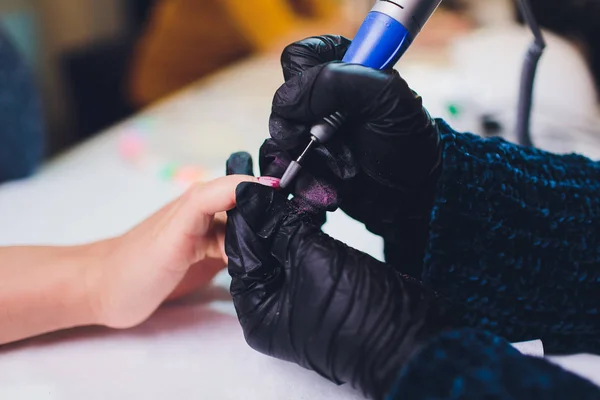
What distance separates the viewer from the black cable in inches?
23.1

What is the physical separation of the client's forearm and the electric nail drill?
24cm

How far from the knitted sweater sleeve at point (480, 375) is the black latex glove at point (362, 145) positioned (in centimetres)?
13

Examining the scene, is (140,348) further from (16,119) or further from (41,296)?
(16,119)

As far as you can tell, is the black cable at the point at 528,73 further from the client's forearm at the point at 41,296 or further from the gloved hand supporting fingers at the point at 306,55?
the client's forearm at the point at 41,296

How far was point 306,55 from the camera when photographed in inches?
15.8

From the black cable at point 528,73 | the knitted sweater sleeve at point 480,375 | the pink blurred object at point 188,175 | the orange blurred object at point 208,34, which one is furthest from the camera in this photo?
the orange blurred object at point 208,34

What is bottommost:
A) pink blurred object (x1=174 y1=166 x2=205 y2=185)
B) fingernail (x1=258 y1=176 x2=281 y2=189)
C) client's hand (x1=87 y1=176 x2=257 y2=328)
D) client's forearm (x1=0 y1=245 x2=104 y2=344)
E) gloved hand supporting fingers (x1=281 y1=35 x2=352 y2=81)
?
pink blurred object (x1=174 y1=166 x2=205 y2=185)

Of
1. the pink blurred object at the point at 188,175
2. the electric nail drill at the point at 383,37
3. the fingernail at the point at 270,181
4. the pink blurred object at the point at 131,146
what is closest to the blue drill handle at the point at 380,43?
the electric nail drill at the point at 383,37

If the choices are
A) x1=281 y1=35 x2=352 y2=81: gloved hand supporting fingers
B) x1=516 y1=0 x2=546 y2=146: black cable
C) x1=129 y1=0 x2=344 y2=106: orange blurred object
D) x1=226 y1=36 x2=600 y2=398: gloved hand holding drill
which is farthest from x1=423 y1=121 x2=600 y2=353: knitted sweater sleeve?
x1=129 y1=0 x2=344 y2=106: orange blurred object

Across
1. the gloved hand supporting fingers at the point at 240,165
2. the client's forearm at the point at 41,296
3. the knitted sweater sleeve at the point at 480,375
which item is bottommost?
the client's forearm at the point at 41,296

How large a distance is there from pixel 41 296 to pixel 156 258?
0.36 feet

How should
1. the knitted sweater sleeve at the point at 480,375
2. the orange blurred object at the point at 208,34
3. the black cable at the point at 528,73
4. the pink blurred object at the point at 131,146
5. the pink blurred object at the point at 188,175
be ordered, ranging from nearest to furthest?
the knitted sweater sleeve at the point at 480,375
the black cable at the point at 528,73
the pink blurred object at the point at 188,175
the pink blurred object at the point at 131,146
the orange blurred object at the point at 208,34

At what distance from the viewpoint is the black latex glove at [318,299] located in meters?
0.34

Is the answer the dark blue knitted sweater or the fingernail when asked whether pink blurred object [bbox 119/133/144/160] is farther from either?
the fingernail
